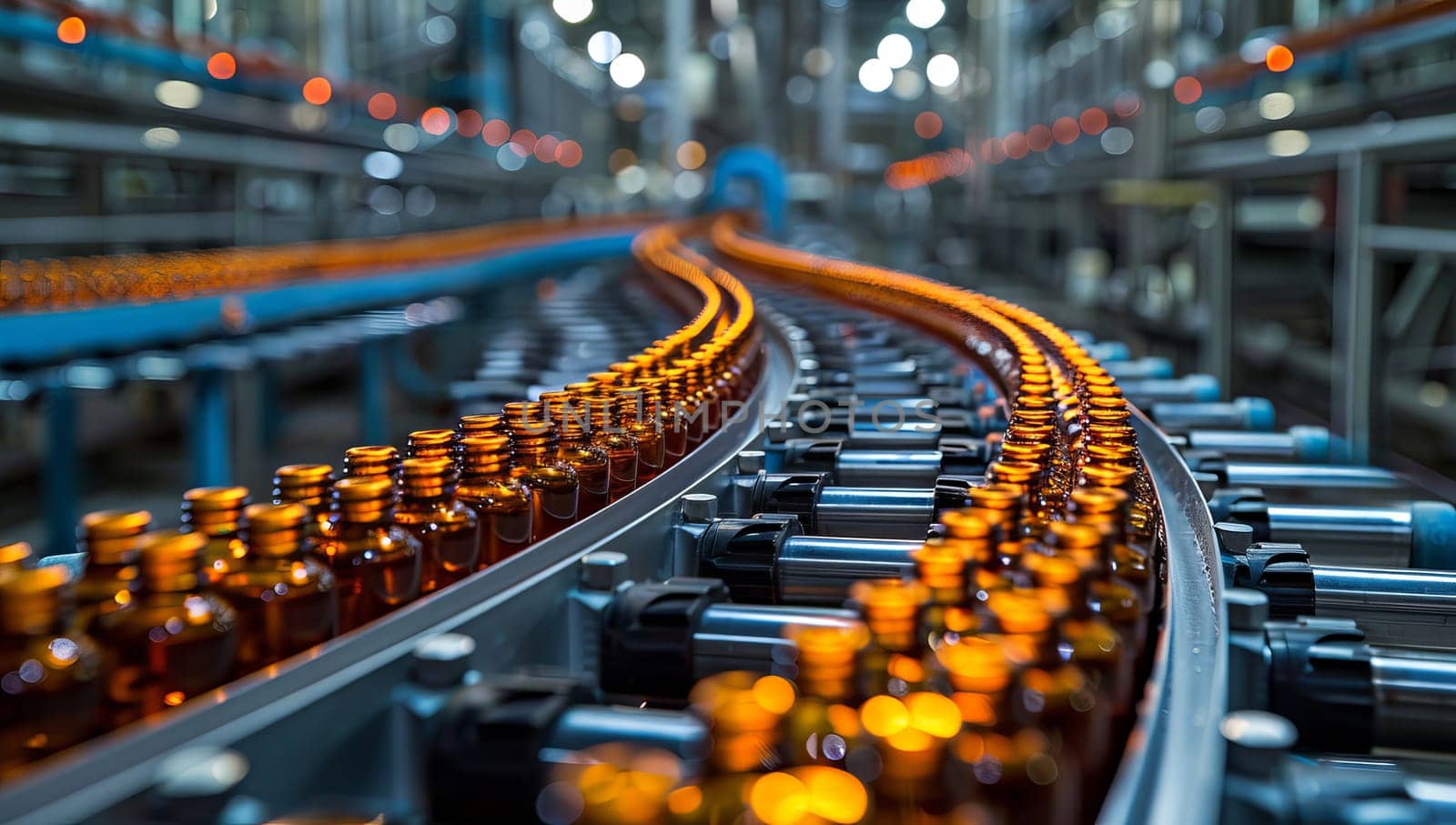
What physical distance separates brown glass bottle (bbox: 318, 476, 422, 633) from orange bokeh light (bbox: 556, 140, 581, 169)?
18814 mm

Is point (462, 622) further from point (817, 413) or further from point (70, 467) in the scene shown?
point (70, 467)

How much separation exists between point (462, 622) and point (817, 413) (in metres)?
1.08

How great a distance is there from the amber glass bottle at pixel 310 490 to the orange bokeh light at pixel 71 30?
617 centimetres

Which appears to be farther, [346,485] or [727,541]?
[727,541]

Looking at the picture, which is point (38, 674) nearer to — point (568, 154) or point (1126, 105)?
point (1126, 105)

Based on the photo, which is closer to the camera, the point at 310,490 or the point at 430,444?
the point at 310,490

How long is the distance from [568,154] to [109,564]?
19.8 metres

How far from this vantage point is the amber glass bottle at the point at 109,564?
2.57 ft

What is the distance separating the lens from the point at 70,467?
410 cm

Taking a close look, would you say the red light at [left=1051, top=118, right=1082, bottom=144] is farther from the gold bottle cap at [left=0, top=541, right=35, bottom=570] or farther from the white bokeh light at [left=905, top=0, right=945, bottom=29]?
the white bokeh light at [left=905, top=0, right=945, bottom=29]

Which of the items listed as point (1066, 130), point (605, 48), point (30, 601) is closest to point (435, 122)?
point (1066, 130)

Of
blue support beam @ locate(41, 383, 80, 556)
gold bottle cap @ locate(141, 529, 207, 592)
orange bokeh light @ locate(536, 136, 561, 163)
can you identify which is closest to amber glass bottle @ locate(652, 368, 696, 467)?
gold bottle cap @ locate(141, 529, 207, 592)

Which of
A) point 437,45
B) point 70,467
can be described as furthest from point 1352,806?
point 437,45

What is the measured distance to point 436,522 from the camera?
1.04 meters
